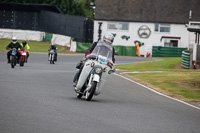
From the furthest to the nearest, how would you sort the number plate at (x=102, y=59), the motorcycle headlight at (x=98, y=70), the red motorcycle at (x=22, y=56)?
the red motorcycle at (x=22, y=56) → the number plate at (x=102, y=59) → the motorcycle headlight at (x=98, y=70)

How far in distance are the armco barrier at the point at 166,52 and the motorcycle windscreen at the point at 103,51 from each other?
1806 inches

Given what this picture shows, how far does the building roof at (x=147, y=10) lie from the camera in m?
67.4

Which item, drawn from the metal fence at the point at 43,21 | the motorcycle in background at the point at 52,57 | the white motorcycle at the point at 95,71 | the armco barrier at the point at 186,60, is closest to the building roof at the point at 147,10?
the metal fence at the point at 43,21

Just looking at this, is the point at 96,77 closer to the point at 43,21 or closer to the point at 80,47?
the point at 80,47

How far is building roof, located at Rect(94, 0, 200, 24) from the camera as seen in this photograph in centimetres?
6744

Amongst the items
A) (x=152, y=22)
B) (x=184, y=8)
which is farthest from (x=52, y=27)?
(x=184, y=8)

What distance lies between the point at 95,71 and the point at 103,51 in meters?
0.84

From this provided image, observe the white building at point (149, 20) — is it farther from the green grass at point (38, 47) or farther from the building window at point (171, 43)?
the green grass at point (38, 47)

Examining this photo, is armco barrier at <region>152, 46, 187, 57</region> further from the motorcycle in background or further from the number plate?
the number plate

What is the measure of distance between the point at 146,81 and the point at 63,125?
14.6m

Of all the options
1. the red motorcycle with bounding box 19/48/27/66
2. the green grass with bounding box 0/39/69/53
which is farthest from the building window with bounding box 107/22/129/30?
the red motorcycle with bounding box 19/48/27/66

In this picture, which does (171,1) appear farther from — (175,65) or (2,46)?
(175,65)

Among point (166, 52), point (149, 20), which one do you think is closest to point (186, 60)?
point (166, 52)

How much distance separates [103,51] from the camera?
13.9 m
